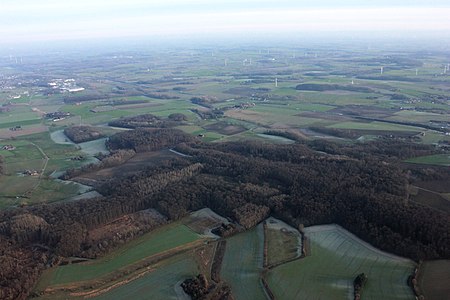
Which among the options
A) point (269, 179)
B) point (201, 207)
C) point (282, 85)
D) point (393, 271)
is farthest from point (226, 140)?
point (282, 85)

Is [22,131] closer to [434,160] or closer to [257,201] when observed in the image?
[257,201]

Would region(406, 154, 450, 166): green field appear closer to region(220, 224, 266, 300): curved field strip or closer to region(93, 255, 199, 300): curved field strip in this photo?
region(220, 224, 266, 300): curved field strip

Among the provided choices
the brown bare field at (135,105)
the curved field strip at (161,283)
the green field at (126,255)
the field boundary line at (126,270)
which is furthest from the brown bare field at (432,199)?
the brown bare field at (135,105)

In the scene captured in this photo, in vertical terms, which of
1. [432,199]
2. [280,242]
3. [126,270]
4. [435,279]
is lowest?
[126,270]

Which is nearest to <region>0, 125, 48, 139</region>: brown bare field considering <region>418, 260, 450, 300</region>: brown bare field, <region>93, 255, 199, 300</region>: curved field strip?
<region>93, 255, 199, 300</region>: curved field strip

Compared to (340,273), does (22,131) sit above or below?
below

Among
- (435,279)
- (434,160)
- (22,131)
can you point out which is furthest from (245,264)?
(22,131)

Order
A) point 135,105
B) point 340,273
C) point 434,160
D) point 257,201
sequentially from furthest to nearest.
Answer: point 135,105 < point 434,160 < point 257,201 < point 340,273

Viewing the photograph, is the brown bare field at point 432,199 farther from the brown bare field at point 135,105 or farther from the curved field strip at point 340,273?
the brown bare field at point 135,105
